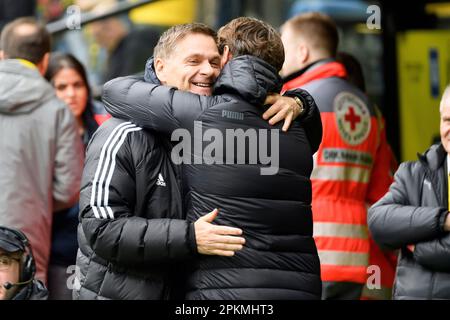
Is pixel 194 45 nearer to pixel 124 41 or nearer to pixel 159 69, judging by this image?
pixel 159 69

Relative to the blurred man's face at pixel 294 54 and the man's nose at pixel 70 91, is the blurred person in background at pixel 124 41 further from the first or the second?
the blurred man's face at pixel 294 54

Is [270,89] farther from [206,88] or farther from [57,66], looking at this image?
[57,66]

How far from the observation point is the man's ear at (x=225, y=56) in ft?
14.0

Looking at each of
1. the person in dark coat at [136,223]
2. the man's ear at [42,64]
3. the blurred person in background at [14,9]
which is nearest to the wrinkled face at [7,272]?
the person in dark coat at [136,223]

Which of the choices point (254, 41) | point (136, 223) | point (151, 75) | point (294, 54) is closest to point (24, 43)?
point (294, 54)

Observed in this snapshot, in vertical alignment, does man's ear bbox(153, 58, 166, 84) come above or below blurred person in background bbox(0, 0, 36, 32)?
below

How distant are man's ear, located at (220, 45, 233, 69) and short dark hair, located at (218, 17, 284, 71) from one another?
0.02 meters

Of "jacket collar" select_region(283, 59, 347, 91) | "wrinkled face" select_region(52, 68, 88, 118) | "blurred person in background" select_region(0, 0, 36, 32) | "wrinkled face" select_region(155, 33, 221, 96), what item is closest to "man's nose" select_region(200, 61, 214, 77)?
"wrinkled face" select_region(155, 33, 221, 96)

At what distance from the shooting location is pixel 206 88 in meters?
4.29

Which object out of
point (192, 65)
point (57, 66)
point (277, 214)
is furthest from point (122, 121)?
point (57, 66)

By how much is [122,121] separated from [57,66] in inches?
99.5

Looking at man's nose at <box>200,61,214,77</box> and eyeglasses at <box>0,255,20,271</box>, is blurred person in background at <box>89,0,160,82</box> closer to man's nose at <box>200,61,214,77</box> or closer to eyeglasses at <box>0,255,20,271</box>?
eyeglasses at <box>0,255,20,271</box>

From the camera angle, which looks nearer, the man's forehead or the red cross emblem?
the man's forehead

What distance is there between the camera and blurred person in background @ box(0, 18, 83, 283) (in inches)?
220
